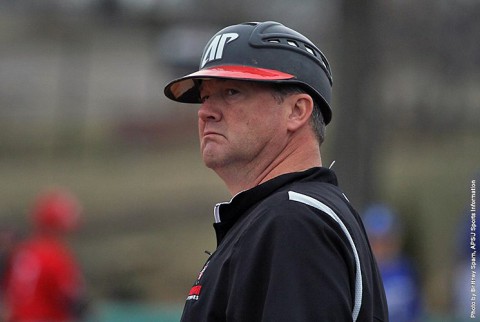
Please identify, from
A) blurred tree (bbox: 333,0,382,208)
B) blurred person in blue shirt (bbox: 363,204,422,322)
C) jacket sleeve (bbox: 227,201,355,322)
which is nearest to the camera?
jacket sleeve (bbox: 227,201,355,322)

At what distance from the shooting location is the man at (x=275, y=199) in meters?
2.53

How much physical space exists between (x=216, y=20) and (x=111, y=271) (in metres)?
4.97

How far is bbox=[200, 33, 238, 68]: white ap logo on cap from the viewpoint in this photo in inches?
116

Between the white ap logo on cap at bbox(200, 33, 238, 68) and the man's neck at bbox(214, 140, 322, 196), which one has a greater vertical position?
the white ap logo on cap at bbox(200, 33, 238, 68)

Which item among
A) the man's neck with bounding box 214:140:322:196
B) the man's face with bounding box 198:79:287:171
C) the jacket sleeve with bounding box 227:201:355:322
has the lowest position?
the jacket sleeve with bounding box 227:201:355:322

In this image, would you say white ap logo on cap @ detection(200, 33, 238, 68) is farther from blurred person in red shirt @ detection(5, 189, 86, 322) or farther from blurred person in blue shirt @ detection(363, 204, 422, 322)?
blurred person in red shirt @ detection(5, 189, 86, 322)

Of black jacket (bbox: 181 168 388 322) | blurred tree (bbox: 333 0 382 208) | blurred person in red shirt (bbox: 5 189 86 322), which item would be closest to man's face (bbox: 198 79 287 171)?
black jacket (bbox: 181 168 388 322)

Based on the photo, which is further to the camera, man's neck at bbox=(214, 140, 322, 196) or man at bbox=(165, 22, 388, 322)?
man's neck at bbox=(214, 140, 322, 196)

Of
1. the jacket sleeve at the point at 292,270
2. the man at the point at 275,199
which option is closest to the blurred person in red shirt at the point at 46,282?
the man at the point at 275,199

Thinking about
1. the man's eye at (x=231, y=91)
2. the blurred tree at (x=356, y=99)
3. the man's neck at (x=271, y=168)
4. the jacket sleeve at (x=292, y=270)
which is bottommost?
the jacket sleeve at (x=292, y=270)

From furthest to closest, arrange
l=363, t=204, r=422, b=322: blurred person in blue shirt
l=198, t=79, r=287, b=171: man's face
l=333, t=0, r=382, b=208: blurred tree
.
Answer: l=333, t=0, r=382, b=208: blurred tree
l=363, t=204, r=422, b=322: blurred person in blue shirt
l=198, t=79, r=287, b=171: man's face

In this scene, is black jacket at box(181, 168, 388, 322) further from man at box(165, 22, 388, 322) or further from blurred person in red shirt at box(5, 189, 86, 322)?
blurred person in red shirt at box(5, 189, 86, 322)

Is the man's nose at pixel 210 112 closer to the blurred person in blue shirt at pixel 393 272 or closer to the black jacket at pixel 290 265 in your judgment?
the black jacket at pixel 290 265

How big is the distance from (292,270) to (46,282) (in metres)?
7.65
